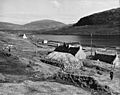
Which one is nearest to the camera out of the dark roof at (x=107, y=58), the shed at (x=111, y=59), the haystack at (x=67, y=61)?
the haystack at (x=67, y=61)

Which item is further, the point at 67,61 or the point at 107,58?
the point at 107,58

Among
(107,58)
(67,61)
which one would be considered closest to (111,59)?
(107,58)

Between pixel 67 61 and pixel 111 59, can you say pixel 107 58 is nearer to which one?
pixel 111 59

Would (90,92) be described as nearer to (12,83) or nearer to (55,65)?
(12,83)

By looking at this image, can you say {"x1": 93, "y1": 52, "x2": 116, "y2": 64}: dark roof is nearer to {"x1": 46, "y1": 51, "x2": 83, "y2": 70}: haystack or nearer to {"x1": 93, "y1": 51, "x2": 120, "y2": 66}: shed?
{"x1": 93, "y1": 51, "x2": 120, "y2": 66}: shed

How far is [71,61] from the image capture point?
180 feet

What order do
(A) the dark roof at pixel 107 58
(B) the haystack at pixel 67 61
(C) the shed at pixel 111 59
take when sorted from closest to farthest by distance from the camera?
(B) the haystack at pixel 67 61 < (C) the shed at pixel 111 59 < (A) the dark roof at pixel 107 58

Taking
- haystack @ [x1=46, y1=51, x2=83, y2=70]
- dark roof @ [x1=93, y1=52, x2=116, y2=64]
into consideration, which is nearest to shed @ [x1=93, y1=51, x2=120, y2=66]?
dark roof @ [x1=93, y1=52, x2=116, y2=64]

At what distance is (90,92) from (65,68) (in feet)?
60.0

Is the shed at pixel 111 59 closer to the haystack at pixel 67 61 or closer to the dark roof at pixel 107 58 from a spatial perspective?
the dark roof at pixel 107 58

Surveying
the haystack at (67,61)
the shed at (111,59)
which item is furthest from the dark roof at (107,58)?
the haystack at (67,61)

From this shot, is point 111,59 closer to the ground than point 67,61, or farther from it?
closer to the ground

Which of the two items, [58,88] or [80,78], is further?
[80,78]

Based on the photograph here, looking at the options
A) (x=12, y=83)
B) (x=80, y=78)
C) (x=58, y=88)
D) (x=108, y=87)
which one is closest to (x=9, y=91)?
(x=12, y=83)
